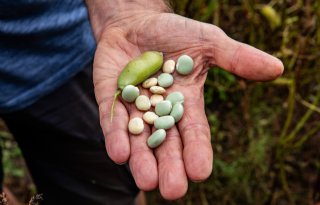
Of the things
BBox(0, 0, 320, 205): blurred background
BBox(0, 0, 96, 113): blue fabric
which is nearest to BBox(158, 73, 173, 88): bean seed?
BBox(0, 0, 96, 113): blue fabric

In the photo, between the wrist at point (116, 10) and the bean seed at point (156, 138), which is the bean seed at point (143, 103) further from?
the wrist at point (116, 10)

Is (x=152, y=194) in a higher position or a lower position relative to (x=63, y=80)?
lower

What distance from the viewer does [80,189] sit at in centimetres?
158

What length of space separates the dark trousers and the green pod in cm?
30

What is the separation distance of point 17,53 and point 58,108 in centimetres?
22

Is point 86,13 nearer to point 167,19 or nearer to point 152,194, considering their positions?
point 167,19

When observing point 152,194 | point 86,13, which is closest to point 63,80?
point 86,13

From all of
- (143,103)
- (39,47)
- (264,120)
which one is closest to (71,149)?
(39,47)

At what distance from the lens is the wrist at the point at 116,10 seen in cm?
129

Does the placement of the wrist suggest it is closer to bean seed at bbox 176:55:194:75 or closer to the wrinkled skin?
the wrinkled skin

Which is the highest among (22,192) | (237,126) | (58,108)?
(58,108)

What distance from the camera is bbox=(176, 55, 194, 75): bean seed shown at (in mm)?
1119

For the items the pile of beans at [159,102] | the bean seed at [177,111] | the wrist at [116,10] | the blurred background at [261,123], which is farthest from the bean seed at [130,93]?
the blurred background at [261,123]

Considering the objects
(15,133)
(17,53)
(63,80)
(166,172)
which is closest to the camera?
(166,172)
